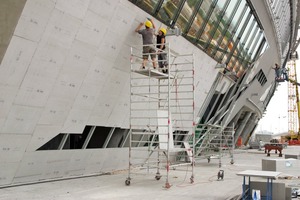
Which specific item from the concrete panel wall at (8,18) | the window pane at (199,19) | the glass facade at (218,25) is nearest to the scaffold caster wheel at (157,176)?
the glass facade at (218,25)

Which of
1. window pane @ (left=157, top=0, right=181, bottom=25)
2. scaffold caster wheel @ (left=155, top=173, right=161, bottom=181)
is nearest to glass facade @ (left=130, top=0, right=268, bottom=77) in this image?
window pane @ (left=157, top=0, right=181, bottom=25)

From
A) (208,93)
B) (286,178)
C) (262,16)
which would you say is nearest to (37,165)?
(286,178)

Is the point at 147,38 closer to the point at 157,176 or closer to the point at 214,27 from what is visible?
the point at 157,176

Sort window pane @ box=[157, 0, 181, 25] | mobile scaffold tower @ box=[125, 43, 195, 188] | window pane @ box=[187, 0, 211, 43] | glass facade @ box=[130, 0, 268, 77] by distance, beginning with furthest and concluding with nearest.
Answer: window pane @ box=[187, 0, 211, 43] → glass facade @ box=[130, 0, 268, 77] → window pane @ box=[157, 0, 181, 25] → mobile scaffold tower @ box=[125, 43, 195, 188]

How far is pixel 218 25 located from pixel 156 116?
249 inches

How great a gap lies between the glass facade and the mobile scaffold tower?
3.91 ft

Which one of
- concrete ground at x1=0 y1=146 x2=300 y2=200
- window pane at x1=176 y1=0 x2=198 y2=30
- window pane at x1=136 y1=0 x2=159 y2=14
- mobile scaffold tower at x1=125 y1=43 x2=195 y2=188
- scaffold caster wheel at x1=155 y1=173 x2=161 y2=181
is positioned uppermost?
window pane at x1=176 y1=0 x2=198 y2=30

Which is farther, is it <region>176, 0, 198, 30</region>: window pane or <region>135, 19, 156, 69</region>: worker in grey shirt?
<region>176, 0, 198, 30</region>: window pane

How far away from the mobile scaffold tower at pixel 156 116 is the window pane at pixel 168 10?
40.3 inches

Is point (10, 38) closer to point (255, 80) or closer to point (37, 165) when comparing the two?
point (37, 165)

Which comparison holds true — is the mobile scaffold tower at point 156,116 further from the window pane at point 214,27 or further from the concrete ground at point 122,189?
the window pane at point 214,27

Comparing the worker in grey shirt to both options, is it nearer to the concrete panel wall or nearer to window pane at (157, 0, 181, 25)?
window pane at (157, 0, 181, 25)

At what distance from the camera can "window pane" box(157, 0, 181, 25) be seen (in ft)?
40.0

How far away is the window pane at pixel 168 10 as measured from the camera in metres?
12.2
